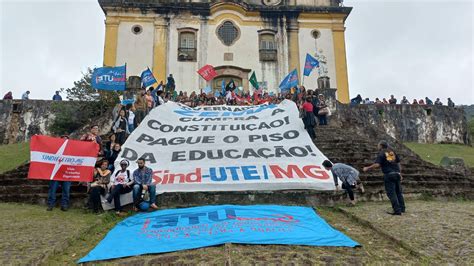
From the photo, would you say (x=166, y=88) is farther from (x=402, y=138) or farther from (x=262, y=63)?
(x=402, y=138)

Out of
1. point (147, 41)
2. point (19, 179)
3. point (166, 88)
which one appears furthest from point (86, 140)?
point (147, 41)

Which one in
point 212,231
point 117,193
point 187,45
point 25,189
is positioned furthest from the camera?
point 187,45

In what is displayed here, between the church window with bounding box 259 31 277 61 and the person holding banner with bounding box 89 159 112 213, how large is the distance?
15261 millimetres

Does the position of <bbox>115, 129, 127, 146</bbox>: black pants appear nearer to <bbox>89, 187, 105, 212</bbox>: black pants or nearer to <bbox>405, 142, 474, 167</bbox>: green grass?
<bbox>89, 187, 105, 212</bbox>: black pants

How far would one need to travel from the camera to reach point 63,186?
6.62 meters

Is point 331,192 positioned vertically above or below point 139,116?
below

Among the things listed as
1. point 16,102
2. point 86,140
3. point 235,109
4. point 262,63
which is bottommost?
point 86,140

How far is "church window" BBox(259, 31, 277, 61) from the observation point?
20.8 m

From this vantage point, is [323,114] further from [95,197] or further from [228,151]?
[95,197]

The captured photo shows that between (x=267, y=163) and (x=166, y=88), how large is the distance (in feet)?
36.4

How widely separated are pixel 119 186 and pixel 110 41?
15.8m

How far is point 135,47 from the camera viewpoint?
2023 centimetres

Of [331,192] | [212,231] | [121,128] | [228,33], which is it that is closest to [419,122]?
[228,33]

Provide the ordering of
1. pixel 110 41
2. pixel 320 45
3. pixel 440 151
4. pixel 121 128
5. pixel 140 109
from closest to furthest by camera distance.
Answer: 1. pixel 121 128
2. pixel 140 109
3. pixel 440 151
4. pixel 110 41
5. pixel 320 45
